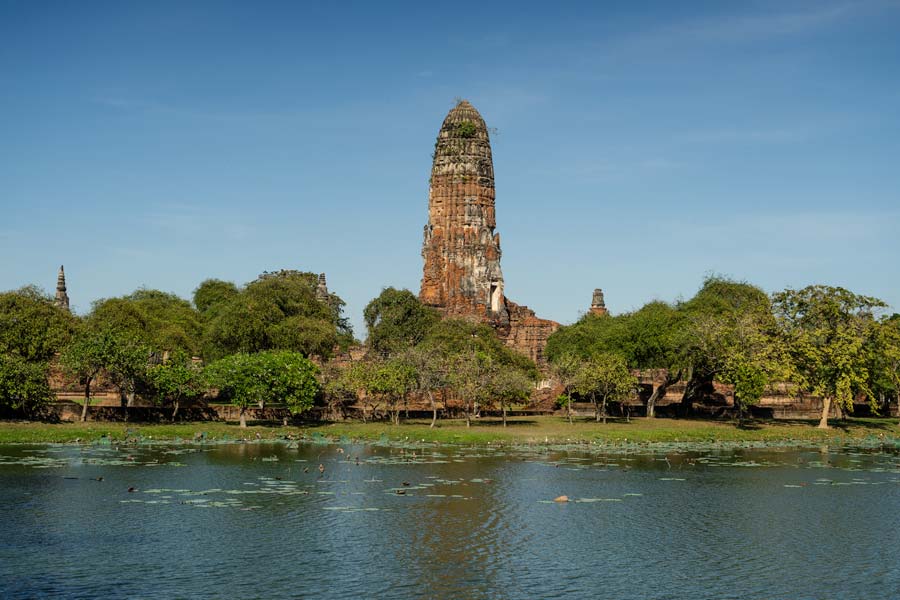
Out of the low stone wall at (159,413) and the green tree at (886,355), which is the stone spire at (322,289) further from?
the green tree at (886,355)

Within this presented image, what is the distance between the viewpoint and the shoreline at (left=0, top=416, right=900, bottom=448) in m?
58.6

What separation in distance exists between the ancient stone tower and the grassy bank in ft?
129

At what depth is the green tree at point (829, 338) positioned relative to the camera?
69.1m

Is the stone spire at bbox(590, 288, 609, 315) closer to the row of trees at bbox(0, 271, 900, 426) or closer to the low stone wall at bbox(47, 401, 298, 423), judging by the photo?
the row of trees at bbox(0, 271, 900, 426)

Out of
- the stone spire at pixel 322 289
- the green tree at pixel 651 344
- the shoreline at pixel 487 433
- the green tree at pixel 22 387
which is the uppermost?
the stone spire at pixel 322 289

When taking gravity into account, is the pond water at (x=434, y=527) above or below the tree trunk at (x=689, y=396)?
below

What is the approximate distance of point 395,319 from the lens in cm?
10025

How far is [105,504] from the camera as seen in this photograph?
120 ft

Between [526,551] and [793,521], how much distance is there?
1150 cm

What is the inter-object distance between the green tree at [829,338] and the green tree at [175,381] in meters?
39.7

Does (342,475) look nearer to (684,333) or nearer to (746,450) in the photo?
(746,450)

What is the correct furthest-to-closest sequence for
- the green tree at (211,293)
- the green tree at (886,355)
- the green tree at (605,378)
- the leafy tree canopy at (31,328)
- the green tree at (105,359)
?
1. the green tree at (211,293)
2. the green tree at (886,355)
3. the green tree at (605,378)
4. the leafy tree canopy at (31,328)
5. the green tree at (105,359)

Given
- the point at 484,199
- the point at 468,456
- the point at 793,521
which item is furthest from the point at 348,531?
the point at 484,199

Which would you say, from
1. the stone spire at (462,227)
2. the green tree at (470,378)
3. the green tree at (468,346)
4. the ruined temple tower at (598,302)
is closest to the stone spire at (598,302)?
the ruined temple tower at (598,302)
